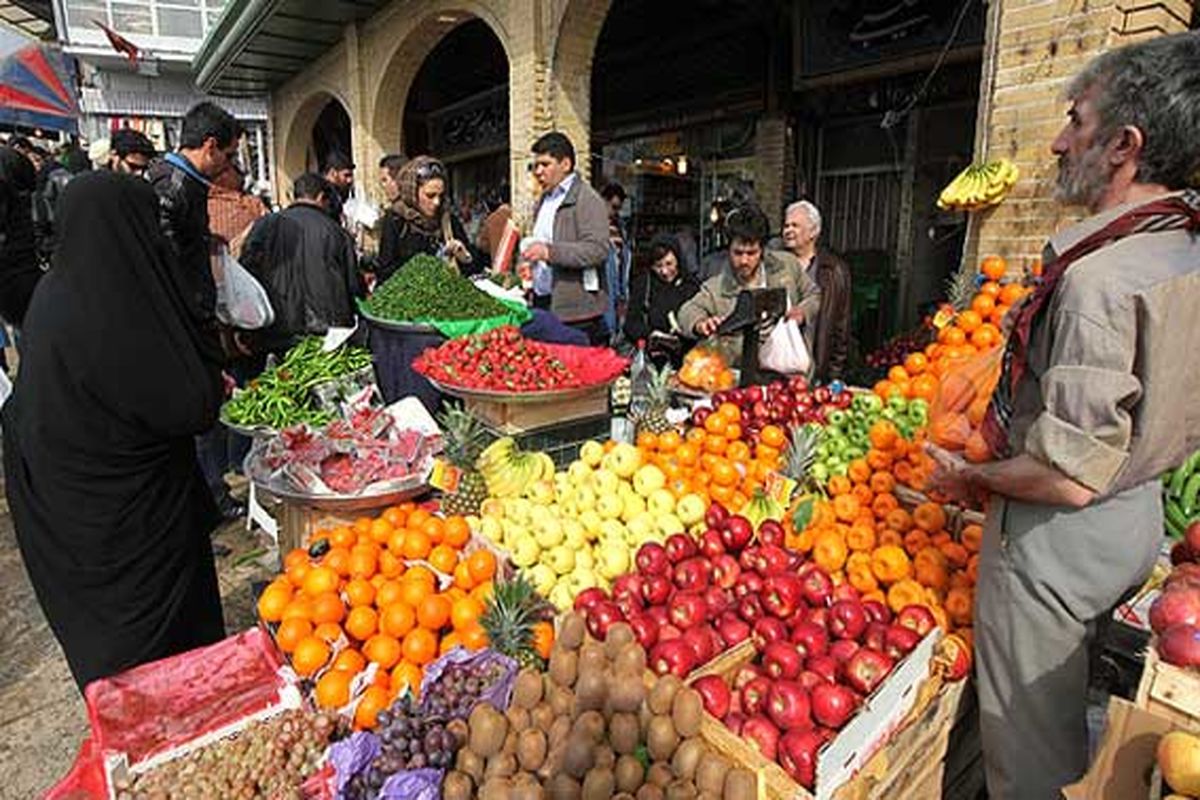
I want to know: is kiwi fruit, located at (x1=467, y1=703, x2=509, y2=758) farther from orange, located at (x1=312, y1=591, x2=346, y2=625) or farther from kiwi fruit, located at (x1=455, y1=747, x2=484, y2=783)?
orange, located at (x1=312, y1=591, x2=346, y2=625)

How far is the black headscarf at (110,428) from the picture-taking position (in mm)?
2086

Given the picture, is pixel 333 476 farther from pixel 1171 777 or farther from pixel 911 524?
pixel 1171 777

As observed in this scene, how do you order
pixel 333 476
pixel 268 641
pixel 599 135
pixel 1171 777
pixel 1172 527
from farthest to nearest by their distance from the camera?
pixel 599 135
pixel 333 476
pixel 1172 527
pixel 268 641
pixel 1171 777

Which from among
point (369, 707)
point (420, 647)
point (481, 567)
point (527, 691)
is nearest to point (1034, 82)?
point (481, 567)

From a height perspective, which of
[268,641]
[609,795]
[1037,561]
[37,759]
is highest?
[1037,561]

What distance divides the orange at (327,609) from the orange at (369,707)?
33 centimetres

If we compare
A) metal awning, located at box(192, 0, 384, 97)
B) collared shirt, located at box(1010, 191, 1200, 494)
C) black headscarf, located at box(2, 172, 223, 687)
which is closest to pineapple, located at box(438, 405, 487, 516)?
black headscarf, located at box(2, 172, 223, 687)

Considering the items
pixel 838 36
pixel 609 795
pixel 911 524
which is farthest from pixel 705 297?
pixel 838 36

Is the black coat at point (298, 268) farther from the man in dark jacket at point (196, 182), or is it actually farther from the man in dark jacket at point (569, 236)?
the man in dark jacket at point (569, 236)

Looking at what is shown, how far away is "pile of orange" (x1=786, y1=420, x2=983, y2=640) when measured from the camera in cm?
231

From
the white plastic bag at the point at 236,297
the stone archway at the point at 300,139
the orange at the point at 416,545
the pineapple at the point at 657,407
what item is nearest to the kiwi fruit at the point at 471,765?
the orange at the point at 416,545

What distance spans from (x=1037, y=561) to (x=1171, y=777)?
54 cm

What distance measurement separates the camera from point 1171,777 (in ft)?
3.96

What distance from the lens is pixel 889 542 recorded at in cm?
257
